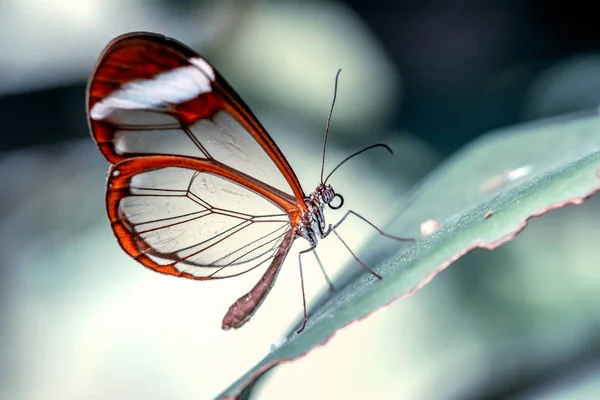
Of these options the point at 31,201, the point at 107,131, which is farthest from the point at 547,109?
the point at 31,201

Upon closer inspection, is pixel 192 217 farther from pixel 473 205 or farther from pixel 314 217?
pixel 473 205

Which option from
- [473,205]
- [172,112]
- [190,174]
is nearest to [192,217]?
[190,174]

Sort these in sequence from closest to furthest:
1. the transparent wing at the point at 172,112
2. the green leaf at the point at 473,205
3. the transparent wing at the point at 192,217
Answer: the green leaf at the point at 473,205
the transparent wing at the point at 172,112
the transparent wing at the point at 192,217

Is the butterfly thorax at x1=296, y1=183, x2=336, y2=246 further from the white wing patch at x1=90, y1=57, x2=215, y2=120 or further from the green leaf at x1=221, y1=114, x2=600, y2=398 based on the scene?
the white wing patch at x1=90, y1=57, x2=215, y2=120

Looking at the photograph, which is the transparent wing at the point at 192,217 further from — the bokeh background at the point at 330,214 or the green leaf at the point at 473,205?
the green leaf at the point at 473,205

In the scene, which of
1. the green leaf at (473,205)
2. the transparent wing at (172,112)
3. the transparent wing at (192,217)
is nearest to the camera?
the green leaf at (473,205)

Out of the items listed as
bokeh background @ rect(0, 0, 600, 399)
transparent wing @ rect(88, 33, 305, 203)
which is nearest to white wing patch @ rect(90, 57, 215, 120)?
transparent wing @ rect(88, 33, 305, 203)

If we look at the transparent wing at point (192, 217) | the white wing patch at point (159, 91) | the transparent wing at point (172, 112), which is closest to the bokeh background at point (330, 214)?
the transparent wing at point (192, 217)
